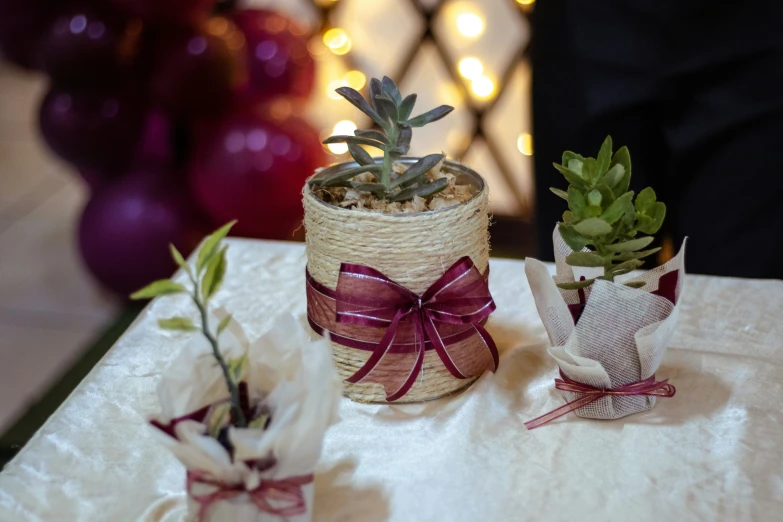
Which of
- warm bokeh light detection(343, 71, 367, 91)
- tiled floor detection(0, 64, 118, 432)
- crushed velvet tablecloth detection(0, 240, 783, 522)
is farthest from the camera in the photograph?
warm bokeh light detection(343, 71, 367, 91)

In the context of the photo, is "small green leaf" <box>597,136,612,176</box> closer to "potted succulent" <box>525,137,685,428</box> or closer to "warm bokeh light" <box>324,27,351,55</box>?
"potted succulent" <box>525,137,685,428</box>

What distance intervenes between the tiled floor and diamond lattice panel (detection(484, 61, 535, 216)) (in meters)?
0.83

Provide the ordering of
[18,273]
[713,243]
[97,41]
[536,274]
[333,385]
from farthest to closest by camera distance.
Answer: [18,273]
[97,41]
[713,243]
[536,274]
[333,385]

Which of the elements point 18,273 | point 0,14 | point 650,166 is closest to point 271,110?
point 0,14

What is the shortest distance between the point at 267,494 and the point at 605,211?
0.27 m

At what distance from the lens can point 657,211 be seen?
0.53 meters

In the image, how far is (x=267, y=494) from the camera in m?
0.44

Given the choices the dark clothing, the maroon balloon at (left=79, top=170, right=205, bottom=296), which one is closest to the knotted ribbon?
the dark clothing

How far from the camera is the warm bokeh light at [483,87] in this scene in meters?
1.62

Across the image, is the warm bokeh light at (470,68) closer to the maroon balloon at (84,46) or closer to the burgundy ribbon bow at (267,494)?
the maroon balloon at (84,46)

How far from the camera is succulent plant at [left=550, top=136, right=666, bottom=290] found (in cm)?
52

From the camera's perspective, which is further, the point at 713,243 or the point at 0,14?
the point at 0,14

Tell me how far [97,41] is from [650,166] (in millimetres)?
804

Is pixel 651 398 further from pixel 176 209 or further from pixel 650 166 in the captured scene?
pixel 176 209
